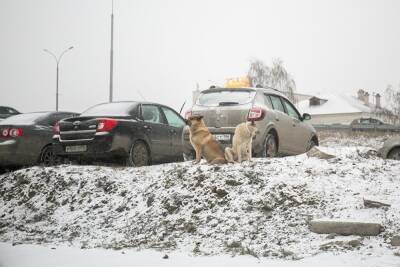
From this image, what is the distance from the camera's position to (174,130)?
12.1 meters

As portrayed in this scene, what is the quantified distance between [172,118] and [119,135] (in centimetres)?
216

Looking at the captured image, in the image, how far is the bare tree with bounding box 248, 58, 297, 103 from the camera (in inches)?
1966

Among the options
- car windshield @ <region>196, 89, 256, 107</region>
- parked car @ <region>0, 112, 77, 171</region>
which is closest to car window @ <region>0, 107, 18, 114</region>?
parked car @ <region>0, 112, 77, 171</region>

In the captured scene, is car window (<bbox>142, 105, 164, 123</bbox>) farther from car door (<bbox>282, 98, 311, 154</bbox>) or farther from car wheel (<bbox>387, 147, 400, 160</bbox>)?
car wheel (<bbox>387, 147, 400, 160</bbox>)

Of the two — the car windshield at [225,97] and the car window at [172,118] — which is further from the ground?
the car windshield at [225,97]

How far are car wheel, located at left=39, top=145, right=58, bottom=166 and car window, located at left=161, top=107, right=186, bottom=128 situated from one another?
2.70m

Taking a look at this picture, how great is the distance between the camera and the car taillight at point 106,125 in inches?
412

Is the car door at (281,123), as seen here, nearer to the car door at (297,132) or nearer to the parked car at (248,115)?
the parked car at (248,115)

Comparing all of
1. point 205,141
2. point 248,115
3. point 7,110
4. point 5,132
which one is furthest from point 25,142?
point 7,110

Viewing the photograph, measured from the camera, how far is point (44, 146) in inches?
472

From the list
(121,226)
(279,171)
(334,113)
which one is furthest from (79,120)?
(334,113)

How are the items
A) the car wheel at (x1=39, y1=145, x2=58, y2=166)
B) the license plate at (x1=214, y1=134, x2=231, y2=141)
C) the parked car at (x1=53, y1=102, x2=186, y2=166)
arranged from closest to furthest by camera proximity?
the license plate at (x1=214, y1=134, x2=231, y2=141) → the parked car at (x1=53, y1=102, x2=186, y2=166) → the car wheel at (x1=39, y1=145, x2=58, y2=166)

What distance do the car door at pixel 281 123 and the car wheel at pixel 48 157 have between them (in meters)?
5.00

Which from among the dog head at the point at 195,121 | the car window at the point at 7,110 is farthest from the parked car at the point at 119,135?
the car window at the point at 7,110
